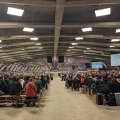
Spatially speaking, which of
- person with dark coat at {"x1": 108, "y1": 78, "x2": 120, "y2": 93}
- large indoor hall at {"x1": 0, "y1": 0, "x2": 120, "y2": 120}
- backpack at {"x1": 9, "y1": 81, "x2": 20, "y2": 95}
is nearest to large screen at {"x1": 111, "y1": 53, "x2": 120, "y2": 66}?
large indoor hall at {"x1": 0, "y1": 0, "x2": 120, "y2": 120}

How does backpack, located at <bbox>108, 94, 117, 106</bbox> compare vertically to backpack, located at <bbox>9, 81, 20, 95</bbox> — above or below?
below

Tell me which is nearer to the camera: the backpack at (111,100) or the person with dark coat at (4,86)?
the backpack at (111,100)

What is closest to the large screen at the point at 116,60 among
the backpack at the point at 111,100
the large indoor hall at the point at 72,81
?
the large indoor hall at the point at 72,81

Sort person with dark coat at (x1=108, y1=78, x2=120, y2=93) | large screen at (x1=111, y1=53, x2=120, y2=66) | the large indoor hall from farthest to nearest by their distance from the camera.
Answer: large screen at (x1=111, y1=53, x2=120, y2=66) < person with dark coat at (x1=108, y1=78, x2=120, y2=93) < the large indoor hall

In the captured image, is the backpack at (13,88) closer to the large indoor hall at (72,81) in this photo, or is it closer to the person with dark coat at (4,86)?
the large indoor hall at (72,81)

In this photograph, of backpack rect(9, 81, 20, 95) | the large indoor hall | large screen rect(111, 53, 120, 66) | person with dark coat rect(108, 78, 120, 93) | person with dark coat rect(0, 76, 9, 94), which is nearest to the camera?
the large indoor hall

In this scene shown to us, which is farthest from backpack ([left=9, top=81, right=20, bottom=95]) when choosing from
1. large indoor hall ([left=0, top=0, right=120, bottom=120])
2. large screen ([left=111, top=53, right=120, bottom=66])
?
large screen ([left=111, top=53, right=120, bottom=66])

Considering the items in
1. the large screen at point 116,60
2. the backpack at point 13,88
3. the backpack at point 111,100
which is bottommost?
the backpack at point 111,100

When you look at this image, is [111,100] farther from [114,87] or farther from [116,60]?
[116,60]

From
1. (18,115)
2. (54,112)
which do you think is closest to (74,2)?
(54,112)

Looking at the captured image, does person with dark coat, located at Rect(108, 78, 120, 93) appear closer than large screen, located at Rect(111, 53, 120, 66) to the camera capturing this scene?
Yes

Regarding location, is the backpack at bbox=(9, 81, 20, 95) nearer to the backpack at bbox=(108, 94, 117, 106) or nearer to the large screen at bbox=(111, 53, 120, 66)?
the backpack at bbox=(108, 94, 117, 106)

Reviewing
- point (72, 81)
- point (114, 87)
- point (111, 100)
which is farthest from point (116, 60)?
point (111, 100)

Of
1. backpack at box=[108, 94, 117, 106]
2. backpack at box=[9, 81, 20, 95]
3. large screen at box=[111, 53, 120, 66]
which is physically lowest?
backpack at box=[108, 94, 117, 106]
